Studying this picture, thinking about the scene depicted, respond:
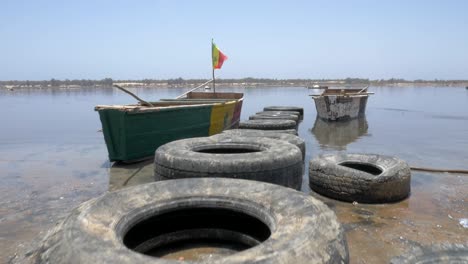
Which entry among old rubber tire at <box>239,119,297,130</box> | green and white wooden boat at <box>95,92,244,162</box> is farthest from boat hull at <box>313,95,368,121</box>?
old rubber tire at <box>239,119,297,130</box>

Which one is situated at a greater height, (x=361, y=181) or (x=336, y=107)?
(x=336, y=107)

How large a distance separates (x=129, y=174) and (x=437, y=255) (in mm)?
6244

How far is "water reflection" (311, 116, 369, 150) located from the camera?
11.7 m

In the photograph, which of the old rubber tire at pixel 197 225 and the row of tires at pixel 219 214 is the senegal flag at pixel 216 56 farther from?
the old rubber tire at pixel 197 225

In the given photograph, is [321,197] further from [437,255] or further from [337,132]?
[337,132]

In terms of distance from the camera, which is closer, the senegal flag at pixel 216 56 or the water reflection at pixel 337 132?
the water reflection at pixel 337 132

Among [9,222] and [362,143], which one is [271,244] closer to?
[9,222]

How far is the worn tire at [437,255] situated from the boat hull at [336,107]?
15.2m

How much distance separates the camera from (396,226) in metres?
4.81

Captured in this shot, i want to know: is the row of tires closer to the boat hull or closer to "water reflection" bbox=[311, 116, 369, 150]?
"water reflection" bbox=[311, 116, 369, 150]

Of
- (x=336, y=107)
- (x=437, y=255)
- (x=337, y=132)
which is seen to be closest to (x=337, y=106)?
(x=336, y=107)

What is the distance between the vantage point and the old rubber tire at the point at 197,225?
6.88 feet

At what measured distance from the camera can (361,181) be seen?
5602 mm

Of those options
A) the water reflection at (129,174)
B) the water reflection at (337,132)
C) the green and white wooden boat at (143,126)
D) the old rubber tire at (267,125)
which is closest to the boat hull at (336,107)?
the water reflection at (337,132)
